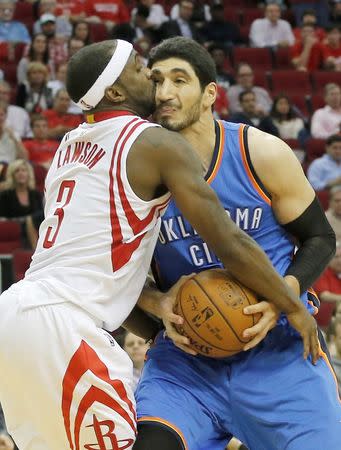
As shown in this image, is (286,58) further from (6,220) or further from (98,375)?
(98,375)

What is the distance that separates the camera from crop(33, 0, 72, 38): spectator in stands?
13773 millimetres

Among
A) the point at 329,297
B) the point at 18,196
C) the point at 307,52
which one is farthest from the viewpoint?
the point at 307,52

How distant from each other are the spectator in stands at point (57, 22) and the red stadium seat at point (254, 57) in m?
2.40

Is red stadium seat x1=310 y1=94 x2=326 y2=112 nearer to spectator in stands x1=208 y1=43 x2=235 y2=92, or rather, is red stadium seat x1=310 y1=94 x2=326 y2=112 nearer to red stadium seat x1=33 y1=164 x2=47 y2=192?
spectator in stands x1=208 y1=43 x2=235 y2=92

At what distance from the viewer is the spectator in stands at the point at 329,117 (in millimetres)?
12508

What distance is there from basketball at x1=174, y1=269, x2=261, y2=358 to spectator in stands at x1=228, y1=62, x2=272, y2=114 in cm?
915

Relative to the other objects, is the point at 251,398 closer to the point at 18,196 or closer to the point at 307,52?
the point at 18,196

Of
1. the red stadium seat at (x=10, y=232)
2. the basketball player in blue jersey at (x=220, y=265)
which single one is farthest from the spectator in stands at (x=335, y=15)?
the basketball player in blue jersey at (x=220, y=265)

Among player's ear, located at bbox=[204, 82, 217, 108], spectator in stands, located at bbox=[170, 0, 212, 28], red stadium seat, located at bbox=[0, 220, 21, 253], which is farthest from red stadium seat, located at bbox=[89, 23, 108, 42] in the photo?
player's ear, located at bbox=[204, 82, 217, 108]

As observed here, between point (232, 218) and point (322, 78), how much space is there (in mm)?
10411

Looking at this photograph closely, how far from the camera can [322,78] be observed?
1416 cm

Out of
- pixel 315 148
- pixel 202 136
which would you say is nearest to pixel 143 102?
pixel 202 136

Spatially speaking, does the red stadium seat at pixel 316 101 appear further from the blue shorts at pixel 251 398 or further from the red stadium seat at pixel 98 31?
the blue shorts at pixel 251 398

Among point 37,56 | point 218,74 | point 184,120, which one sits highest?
point 184,120
